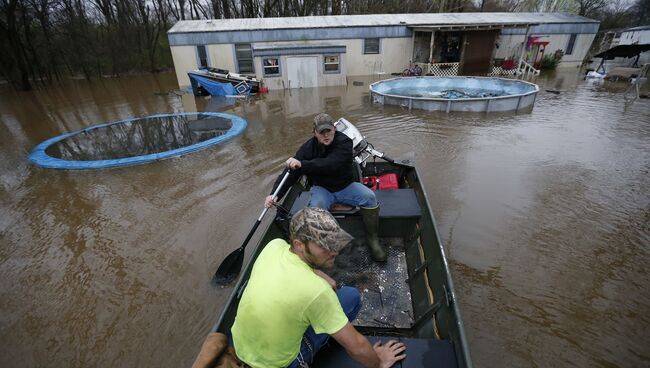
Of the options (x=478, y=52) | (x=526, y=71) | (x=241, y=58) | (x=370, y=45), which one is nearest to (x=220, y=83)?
(x=241, y=58)

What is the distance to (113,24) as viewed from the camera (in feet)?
89.7

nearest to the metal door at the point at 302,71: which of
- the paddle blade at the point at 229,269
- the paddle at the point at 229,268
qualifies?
the paddle at the point at 229,268

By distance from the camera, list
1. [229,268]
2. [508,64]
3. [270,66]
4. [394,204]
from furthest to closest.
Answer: [508,64] < [270,66] < [394,204] < [229,268]

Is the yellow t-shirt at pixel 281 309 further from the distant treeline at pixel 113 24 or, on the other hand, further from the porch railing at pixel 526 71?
the distant treeline at pixel 113 24

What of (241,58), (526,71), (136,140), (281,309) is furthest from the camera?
(526,71)

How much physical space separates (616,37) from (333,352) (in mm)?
45005

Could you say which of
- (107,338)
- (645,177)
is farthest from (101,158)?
(645,177)

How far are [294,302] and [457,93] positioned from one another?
15.1 meters

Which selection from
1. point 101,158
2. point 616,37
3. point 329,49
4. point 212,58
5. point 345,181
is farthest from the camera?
point 616,37

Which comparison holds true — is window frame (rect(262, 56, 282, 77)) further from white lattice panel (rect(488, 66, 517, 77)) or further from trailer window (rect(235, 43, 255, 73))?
white lattice panel (rect(488, 66, 517, 77))

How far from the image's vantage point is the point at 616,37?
3108cm

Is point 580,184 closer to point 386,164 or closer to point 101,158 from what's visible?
point 386,164

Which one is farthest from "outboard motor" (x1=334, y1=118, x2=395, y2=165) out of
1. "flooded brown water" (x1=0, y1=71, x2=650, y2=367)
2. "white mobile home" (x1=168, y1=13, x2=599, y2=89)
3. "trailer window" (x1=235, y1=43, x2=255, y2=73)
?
"trailer window" (x1=235, y1=43, x2=255, y2=73)

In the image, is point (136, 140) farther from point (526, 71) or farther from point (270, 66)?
point (526, 71)
